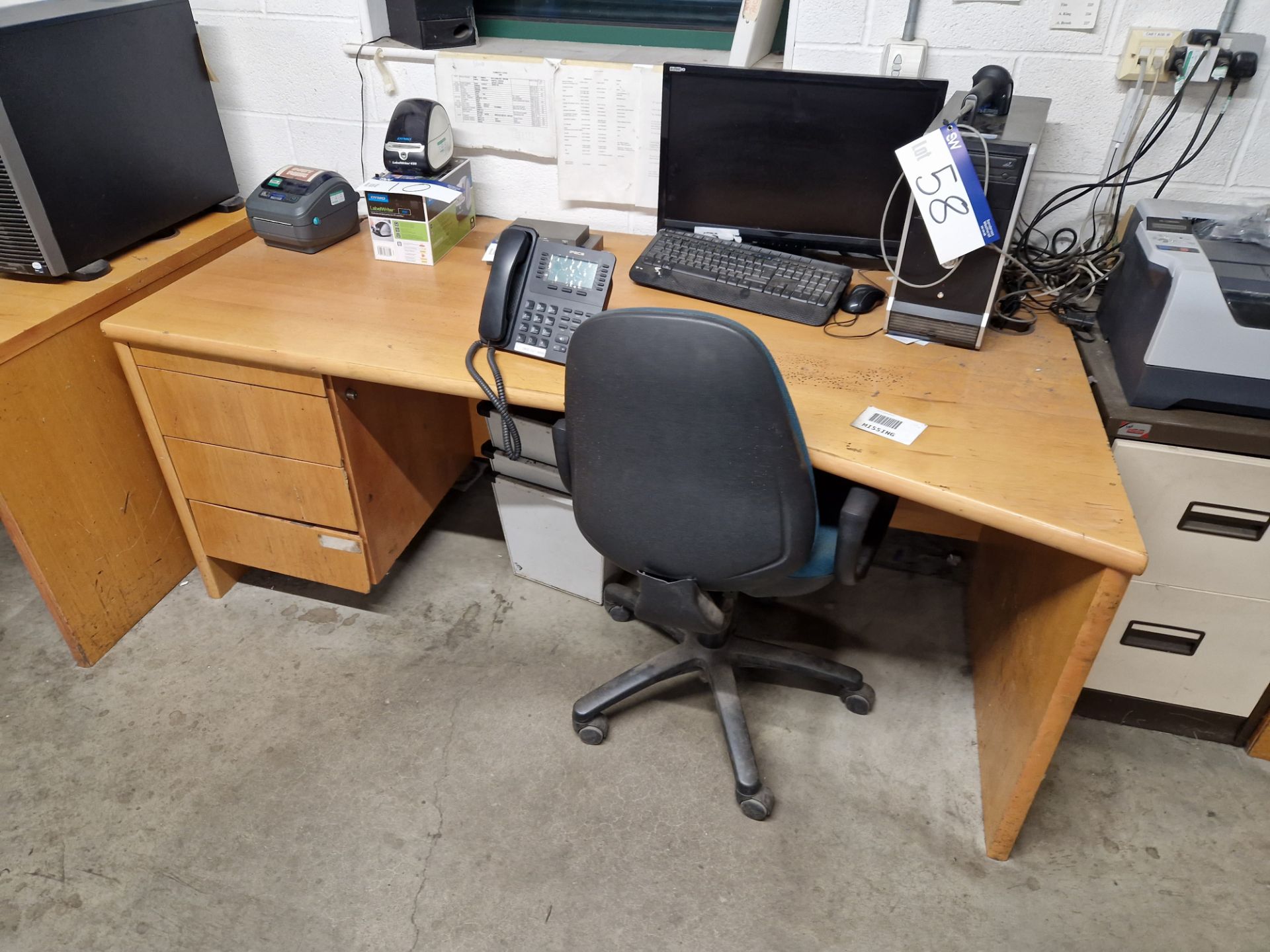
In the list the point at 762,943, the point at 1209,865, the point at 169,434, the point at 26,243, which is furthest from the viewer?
the point at 169,434

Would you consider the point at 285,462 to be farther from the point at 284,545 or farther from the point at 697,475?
the point at 697,475

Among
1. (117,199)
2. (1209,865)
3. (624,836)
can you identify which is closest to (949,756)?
(1209,865)

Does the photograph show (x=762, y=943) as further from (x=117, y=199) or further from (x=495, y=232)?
(x=117, y=199)

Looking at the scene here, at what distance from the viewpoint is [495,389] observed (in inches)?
57.9

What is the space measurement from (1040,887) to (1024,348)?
96 centimetres

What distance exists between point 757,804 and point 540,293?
102cm

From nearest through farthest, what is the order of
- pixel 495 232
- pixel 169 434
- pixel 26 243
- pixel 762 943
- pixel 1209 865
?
pixel 762 943
pixel 1209 865
pixel 26 243
pixel 169 434
pixel 495 232

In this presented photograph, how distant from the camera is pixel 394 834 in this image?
5.16 feet

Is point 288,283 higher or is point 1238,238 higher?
point 1238,238

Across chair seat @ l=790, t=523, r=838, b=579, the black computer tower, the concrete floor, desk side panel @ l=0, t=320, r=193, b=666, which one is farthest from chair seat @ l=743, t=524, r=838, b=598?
the black computer tower

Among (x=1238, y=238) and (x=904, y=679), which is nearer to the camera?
(x=1238, y=238)

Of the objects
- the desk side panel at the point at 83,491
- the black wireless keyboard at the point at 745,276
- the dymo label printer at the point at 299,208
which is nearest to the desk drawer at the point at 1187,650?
the black wireless keyboard at the point at 745,276

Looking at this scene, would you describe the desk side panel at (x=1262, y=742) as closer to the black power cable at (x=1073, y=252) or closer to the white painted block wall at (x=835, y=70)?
the black power cable at (x=1073, y=252)

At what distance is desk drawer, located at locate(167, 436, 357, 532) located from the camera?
177 centimetres
